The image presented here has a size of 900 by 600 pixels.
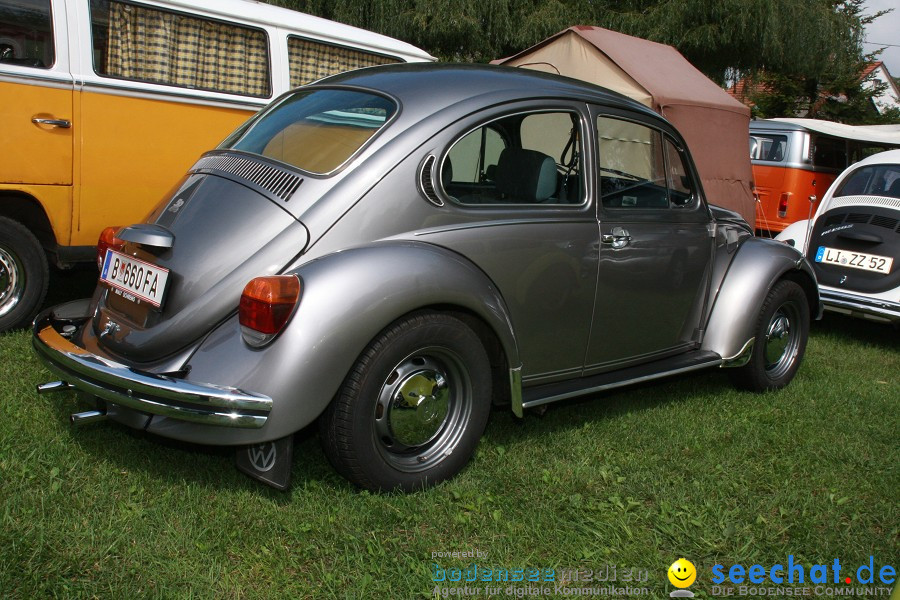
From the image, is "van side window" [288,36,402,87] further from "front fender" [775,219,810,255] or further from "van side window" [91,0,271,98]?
"front fender" [775,219,810,255]

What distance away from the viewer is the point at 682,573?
280cm

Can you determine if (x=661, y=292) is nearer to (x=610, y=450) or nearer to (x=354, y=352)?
(x=610, y=450)

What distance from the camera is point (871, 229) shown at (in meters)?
6.76

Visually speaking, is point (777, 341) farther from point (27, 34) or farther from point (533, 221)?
point (27, 34)

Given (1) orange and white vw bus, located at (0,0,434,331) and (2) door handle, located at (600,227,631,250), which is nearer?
(2) door handle, located at (600,227,631,250)

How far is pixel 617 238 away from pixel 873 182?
4.69m

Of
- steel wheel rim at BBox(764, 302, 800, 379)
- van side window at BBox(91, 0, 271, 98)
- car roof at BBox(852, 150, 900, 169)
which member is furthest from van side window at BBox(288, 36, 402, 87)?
car roof at BBox(852, 150, 900, 169)

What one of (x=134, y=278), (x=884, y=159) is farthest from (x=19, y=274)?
(x=884, y=159)

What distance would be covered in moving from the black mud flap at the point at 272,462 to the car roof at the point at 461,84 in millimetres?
1530

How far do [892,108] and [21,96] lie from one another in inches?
914

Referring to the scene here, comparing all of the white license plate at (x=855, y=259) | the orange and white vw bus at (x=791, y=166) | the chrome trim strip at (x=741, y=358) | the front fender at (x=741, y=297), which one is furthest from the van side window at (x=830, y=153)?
the chrome trim strip at (x=741, y=358)

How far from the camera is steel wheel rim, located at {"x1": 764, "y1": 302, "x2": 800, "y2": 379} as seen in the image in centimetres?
482

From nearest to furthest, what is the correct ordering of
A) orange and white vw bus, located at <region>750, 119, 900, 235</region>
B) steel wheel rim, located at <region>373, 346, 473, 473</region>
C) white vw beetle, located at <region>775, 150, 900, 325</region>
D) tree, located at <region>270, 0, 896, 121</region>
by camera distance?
steel wheel rim, located at <region>373, 346, 473, 473</region> < white vw beetle, located at <region>775, 150, 900, 325</region> < orange and white vw bus, located at <region>750, 119, 900, 235</region> < tree, located at <region>270, 0, 896, 121</region>

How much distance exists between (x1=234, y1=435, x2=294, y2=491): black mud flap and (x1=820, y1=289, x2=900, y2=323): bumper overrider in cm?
533
